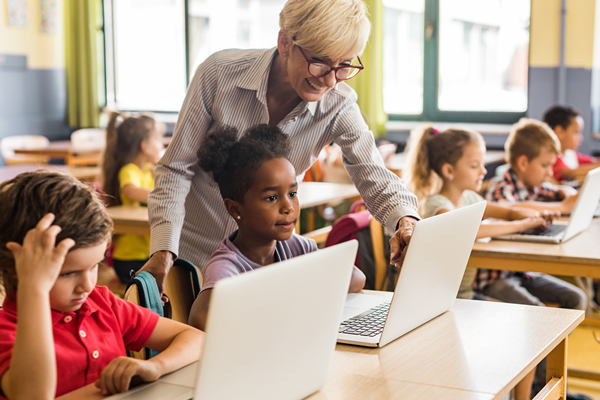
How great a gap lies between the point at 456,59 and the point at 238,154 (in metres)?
4.38

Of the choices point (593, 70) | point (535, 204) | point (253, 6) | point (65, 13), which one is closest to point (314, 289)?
point (535, 204)

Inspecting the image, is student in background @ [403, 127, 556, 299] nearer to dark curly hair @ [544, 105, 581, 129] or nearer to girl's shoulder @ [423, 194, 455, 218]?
girl's shoulder @ [423, 194, 455, 218]

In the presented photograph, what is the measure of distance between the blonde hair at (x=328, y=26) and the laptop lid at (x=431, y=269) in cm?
39

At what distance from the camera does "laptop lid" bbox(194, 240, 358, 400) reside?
0.75 m

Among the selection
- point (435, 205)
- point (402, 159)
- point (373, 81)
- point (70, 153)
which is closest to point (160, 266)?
point (435, 205)

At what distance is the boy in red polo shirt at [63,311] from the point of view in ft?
2.88

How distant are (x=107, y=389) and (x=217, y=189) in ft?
2.34

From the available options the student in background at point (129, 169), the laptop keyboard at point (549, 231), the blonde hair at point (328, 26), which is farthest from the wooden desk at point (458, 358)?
the student in background at point (129, 169)

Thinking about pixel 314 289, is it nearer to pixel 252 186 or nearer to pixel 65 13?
pixel 252 186

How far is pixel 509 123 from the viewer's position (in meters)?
5.28

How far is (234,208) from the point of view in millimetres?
1460

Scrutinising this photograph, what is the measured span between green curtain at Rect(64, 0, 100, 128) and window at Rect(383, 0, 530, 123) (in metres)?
2.84

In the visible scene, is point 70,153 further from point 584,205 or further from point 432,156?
point 584,205

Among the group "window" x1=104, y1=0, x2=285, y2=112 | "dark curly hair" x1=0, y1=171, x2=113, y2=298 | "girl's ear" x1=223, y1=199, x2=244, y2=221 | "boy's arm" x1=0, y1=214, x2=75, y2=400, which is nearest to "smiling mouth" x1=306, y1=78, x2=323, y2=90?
"girl's ear" x1=223, y1=199, x2=244, y2=221
